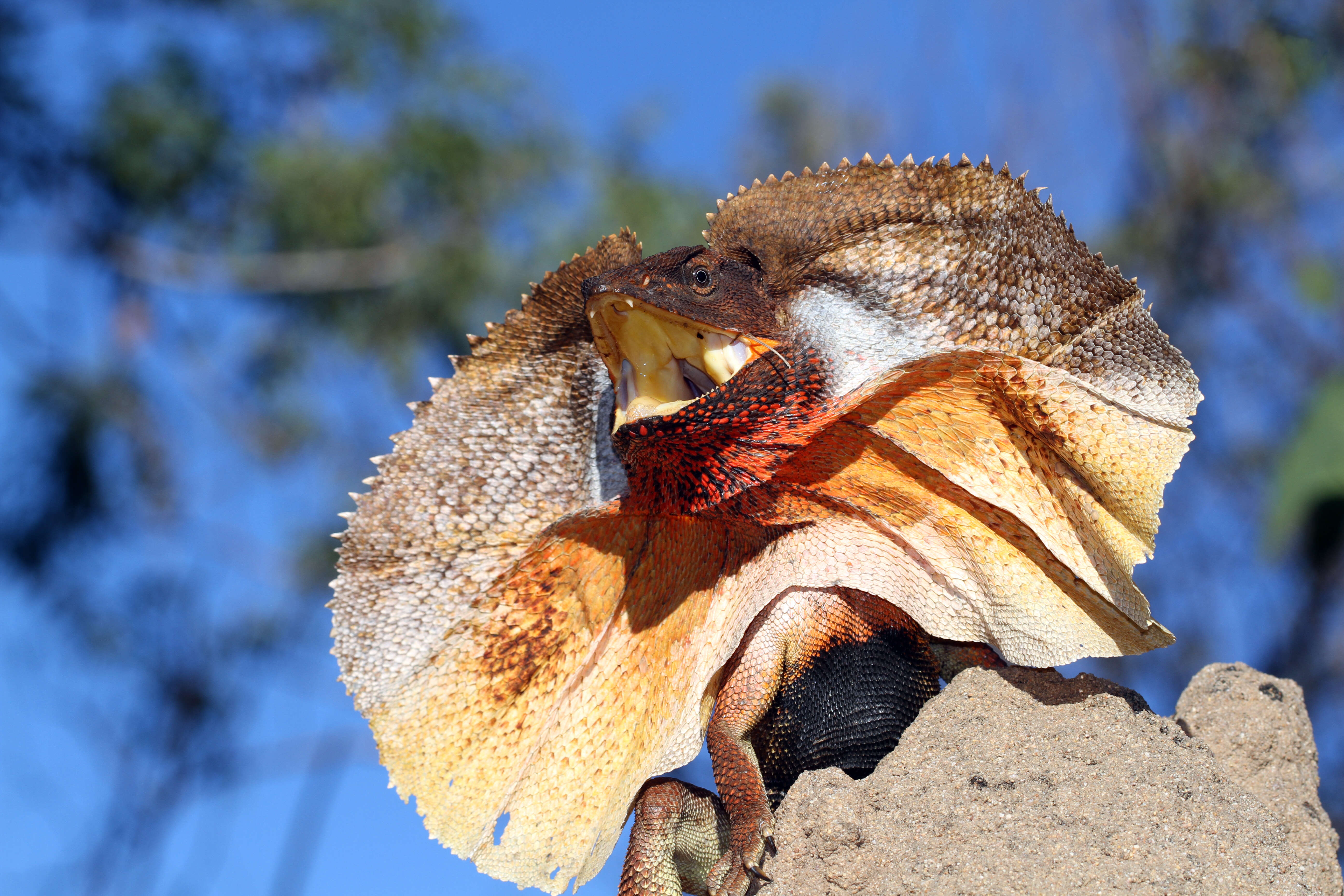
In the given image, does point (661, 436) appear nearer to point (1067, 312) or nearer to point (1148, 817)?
point (1067, 312)

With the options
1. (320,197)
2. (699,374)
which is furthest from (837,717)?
(320,197)

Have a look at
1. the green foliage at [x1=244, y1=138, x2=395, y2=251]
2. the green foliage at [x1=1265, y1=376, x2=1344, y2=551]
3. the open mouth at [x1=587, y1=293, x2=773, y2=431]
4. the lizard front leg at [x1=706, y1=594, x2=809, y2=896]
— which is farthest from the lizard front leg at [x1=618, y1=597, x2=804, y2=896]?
the green foliage at [x1=244, y1=138, x2=395, y2=251]

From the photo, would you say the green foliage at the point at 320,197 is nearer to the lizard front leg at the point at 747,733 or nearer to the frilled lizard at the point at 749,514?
the frilled lizard at the point at 749,514

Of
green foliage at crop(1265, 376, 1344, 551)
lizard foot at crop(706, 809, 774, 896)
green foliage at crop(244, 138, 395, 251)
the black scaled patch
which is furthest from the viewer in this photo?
green foliage at crop(244, 138, 395, 251)

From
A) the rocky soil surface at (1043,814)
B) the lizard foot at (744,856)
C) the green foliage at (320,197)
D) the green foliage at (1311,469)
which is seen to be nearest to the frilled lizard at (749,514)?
the lizard foot at (744,856)

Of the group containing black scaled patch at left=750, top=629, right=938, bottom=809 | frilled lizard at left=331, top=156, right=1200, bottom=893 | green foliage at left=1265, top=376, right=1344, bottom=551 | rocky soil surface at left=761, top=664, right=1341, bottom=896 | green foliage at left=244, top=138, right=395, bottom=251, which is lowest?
rocky soil surface at left=761, top=664, right=1341, bottom=896

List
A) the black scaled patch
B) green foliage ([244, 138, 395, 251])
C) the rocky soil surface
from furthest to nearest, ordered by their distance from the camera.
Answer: green foliage ([244, 138, 395, 251]) < the black scaled patch < the rocky soil surface

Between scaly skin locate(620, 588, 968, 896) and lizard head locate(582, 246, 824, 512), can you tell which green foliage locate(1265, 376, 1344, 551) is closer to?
scaly skin locate(620, 588, 968, 896)

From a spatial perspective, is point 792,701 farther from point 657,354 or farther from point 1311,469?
point 1311,469
